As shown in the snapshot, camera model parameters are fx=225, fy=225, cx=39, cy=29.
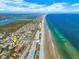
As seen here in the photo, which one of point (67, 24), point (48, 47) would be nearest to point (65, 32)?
point (67, 24)

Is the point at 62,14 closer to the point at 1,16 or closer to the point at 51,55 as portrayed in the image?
the point at 51,55

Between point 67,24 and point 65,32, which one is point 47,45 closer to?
point 65,32

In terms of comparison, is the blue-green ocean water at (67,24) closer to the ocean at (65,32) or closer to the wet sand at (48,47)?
the ocean at (65,32)

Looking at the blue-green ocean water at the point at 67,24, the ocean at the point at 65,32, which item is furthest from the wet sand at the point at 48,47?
the blue-green ocean water at the point at 67,24

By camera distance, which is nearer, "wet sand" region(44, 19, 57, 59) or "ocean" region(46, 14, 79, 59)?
"wet sand" region(44, 19, 57, 59)

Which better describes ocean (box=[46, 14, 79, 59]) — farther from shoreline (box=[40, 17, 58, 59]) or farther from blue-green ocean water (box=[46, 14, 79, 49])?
shoreline (box=[40, 17, 58, 59])

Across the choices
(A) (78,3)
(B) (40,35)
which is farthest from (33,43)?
(A) (78,3)

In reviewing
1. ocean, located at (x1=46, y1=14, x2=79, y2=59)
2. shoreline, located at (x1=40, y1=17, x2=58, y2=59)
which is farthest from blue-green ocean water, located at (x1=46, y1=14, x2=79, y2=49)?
shoreline, located at (x1=40, y1=17, x2=58, y2=59)

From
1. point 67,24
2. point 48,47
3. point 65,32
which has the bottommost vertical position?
point 48,47

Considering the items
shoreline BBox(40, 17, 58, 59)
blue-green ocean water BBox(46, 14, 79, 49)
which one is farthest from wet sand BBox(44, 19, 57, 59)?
blue-green ocean water BBox(46, 14, 79, 49)

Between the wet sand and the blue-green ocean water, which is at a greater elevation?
the blue-green ocean water
